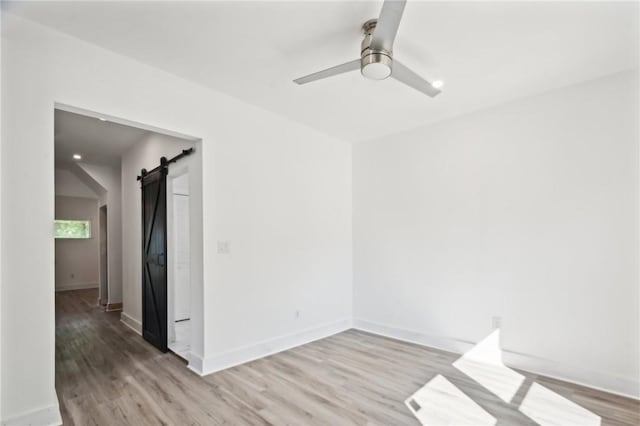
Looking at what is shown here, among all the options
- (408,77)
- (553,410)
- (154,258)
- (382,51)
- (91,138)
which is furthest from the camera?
(91,138)

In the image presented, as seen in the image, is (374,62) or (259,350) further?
(259,350)

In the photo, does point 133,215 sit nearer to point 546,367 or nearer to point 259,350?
point 259,350

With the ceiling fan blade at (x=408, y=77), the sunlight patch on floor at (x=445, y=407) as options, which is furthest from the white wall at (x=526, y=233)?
the ceiling fan blade at (x=408, y=77)

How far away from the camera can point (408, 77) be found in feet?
7.44

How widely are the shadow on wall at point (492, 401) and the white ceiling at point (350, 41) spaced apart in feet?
8.84

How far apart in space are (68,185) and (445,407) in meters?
9.31

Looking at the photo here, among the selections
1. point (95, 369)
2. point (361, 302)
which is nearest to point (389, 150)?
point (361, 302)

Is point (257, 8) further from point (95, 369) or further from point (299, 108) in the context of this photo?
point (95, 369)

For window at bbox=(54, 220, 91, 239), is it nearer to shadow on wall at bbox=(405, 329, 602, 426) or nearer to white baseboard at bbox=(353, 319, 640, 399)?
white baseboard at bbox=(353, 319, 640, 399)

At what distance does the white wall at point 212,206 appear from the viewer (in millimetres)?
2066

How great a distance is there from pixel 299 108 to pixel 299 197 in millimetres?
1083

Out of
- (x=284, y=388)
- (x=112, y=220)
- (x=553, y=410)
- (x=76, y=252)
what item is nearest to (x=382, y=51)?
(x=284, y=388)

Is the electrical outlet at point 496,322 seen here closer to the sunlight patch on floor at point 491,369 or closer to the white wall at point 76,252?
the sunlight patch on floor at point 491,369

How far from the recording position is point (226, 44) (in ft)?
7.82
